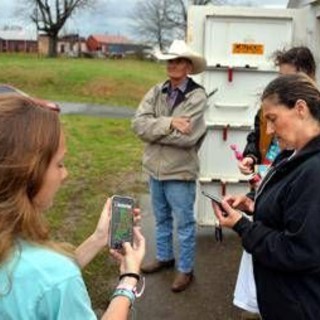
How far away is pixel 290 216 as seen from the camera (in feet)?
9.12

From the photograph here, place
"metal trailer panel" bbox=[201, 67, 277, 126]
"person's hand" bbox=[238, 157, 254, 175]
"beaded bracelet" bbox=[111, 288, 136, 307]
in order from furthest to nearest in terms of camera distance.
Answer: "metal trailer panel" bbox=[201, 67, 277, 126] < "person's hand" bbox=[238, 157, 254, 175] < "beaded bracelet" bbox=[111, 288, 136, 307]

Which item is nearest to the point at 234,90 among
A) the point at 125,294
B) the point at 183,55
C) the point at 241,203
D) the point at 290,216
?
the point at 183,55

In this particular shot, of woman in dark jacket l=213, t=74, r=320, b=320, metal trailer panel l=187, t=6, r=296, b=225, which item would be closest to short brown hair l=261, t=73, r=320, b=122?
woman in dark jacket l=213, t=74, r=320, b=320

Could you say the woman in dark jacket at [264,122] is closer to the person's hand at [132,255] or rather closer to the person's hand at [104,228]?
the person's hand at [104,228]

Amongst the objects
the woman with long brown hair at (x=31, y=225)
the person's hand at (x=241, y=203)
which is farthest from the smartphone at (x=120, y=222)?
the person's hand at (x=241, y=203)

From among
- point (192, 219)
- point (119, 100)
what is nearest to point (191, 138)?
point (192, 219)

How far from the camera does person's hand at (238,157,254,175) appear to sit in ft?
15.0

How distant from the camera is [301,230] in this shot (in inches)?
108

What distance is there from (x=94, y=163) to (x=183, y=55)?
20.6ft

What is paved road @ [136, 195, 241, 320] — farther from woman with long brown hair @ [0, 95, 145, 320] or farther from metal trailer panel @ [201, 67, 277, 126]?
woman with long brown hair @ [0, 95, 145, 320]

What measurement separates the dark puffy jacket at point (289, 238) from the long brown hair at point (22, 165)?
1241 mm

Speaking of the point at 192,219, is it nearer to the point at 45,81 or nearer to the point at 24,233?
the point at 24,233

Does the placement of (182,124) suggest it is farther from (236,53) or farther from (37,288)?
(37,288)

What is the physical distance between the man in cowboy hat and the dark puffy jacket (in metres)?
2.30
